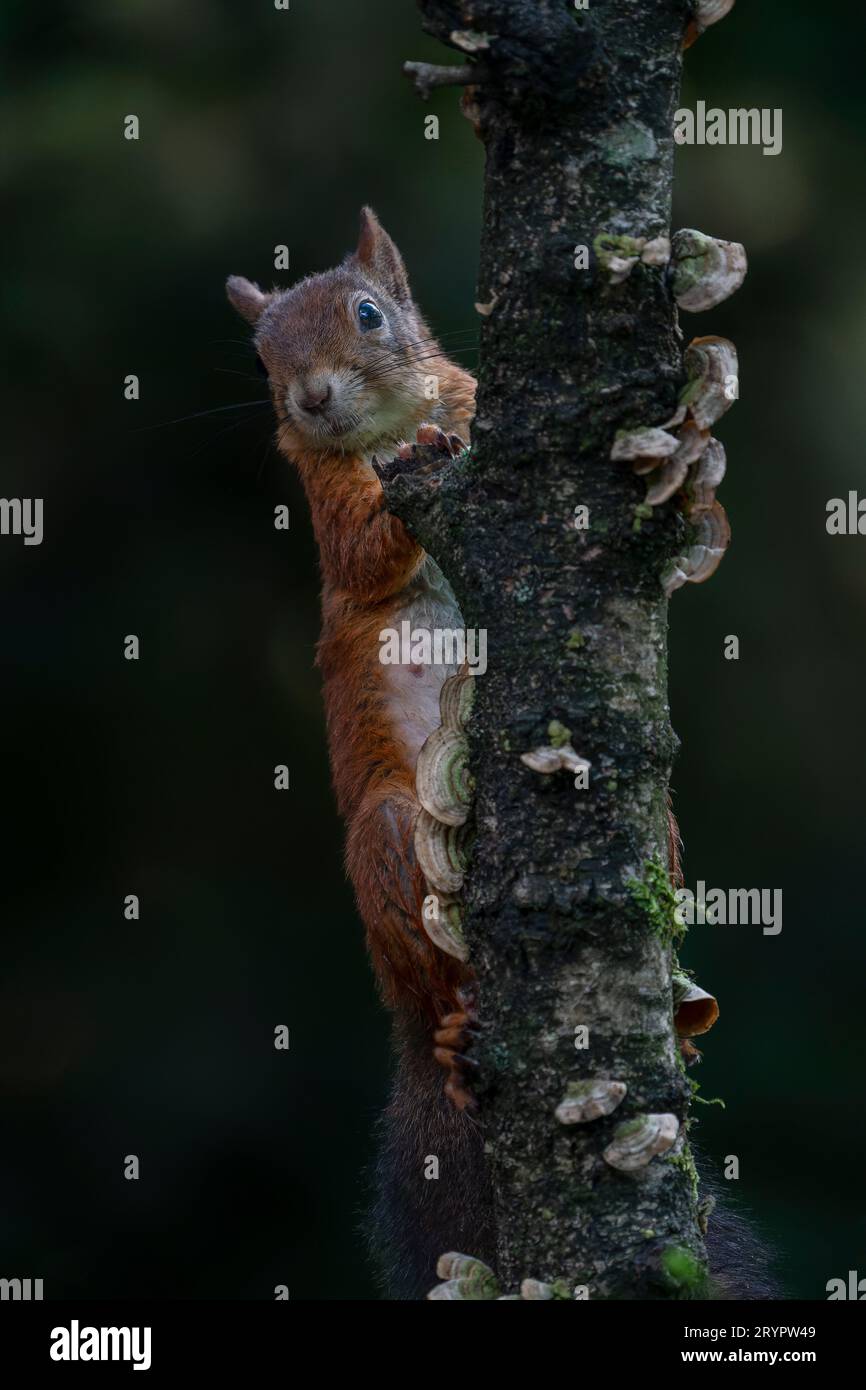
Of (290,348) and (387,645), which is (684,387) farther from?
(290,348)

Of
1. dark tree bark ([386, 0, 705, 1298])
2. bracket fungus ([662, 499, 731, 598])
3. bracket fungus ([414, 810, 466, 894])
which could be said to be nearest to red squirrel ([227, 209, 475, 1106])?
bracket fungus ([414, 810, 466, 894])

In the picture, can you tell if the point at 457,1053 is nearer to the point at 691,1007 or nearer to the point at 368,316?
the point at 691,1007

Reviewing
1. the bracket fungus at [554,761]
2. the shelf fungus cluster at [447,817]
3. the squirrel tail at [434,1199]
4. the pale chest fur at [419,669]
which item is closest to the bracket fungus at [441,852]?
the shelf fungus cluster at [447,817]

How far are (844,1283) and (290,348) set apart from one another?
240cm

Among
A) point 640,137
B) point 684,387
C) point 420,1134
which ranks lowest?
point 420,1134

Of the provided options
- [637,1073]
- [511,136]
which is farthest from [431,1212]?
[511,136]

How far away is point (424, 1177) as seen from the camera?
9.21ft

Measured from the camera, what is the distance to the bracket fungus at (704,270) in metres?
1.79

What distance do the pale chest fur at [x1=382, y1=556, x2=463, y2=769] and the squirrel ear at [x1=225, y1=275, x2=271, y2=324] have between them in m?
0.81

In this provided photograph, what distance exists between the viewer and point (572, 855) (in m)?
1.84

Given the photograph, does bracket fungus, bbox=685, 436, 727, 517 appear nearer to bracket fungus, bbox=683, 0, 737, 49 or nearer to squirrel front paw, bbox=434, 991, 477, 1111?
bracket fungus, bbox=683, 0, 737, 49

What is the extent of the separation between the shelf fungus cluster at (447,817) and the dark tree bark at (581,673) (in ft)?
0.24

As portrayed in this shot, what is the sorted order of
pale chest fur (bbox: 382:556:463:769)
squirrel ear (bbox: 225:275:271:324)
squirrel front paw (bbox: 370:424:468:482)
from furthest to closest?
1. squirrel ear (bbox: 225:275:271:324)
2. pale chest fur (bbox: 382:556:463:769)
3. squirrel front paw (bbox: 370:424:468:482)

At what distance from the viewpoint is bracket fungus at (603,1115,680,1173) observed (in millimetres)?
1784
